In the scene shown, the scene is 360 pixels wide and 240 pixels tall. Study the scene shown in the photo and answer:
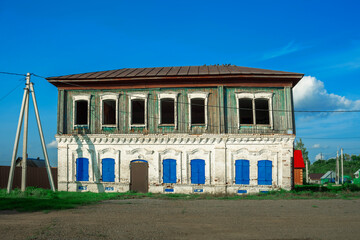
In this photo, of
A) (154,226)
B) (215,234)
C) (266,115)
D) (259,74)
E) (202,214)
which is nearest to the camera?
(215,234)

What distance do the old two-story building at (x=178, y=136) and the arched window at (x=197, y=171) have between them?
60 mm

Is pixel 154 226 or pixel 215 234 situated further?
pixel 154 226

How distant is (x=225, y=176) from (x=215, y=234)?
12.6 metres

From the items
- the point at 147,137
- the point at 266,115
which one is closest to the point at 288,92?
the point at 266,115

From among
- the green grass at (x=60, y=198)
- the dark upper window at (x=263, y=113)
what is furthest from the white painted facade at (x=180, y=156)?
the dark upper window at (x=263, y=113)

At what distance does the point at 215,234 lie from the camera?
8.67m

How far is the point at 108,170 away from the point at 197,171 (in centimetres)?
555

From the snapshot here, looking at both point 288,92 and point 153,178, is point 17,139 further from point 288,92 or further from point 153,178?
point 288,92

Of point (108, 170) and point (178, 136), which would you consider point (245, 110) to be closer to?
point (178, 136)

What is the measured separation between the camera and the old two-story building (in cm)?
2114

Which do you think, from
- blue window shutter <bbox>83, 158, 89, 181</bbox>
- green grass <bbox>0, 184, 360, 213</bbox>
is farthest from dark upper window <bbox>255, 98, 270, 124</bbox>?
blue window shutter <bbox>83, 158, 89, 181</bbox>

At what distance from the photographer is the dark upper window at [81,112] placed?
23061 millimetres

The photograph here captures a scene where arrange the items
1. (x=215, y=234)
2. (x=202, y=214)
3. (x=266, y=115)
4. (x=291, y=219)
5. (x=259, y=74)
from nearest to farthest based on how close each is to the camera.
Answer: (x=215, y=234) → (x=291, y=219) → (x=202, y=214) → (x=259, y=74) → (x=266, y=115)

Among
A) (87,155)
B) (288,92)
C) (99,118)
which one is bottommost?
(87,155)
